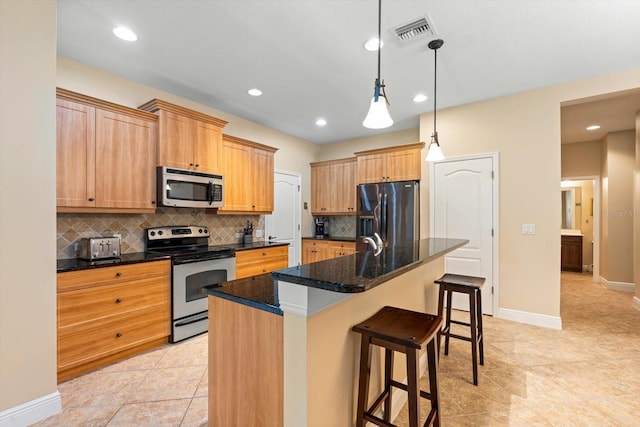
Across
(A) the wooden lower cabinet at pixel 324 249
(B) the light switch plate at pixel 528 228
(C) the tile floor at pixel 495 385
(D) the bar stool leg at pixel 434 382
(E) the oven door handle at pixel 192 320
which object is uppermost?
(B) the light switch plate at pixel 528 228

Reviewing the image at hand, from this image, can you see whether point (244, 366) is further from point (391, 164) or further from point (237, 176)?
point (391, 164)

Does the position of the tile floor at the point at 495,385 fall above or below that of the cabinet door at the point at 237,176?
below

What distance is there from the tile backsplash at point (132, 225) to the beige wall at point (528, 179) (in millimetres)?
3555

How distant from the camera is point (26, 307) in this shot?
1.78m

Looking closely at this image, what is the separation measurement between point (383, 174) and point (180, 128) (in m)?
2.97

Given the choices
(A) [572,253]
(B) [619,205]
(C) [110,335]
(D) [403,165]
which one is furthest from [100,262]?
(A) [572,253]

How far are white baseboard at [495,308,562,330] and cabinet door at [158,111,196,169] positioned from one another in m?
4.20

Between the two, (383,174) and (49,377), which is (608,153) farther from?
(49,377)

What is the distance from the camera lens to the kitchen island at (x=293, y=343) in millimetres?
1191

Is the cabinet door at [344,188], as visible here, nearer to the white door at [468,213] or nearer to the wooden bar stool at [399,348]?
the white door at [468,213]

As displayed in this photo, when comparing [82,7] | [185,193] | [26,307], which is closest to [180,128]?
[185,193]

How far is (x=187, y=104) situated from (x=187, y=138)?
71 cm

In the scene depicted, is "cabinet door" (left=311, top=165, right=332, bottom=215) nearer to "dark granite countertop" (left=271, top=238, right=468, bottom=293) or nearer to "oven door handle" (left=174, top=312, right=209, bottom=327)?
"oven door handle" (left=174, top=312, right=209, bottom=327)

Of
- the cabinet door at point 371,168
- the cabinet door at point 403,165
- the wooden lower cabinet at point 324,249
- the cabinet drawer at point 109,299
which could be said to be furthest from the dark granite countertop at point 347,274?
the wooden lower cabinet at point 324,249
